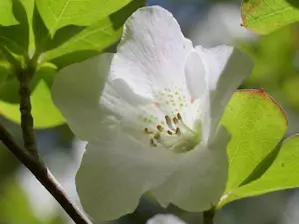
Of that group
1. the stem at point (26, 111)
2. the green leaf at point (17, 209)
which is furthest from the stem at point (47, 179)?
the green leaf at point (17, 209)

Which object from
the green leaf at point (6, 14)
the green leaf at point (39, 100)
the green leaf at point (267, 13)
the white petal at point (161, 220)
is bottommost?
the white petal at point (161, 220)

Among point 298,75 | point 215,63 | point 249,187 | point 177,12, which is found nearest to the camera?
point 215,63

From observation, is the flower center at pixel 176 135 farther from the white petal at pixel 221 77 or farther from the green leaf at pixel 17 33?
the green leaf at pixel 17 33

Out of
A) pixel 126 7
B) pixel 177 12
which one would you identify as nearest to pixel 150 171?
pixel 126 7

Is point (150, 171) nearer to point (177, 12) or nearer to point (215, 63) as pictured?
point (215, 63)

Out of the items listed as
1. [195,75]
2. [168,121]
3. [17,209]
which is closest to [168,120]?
[168,121]

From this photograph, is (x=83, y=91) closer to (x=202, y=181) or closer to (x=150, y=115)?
(x=150, y=115)
